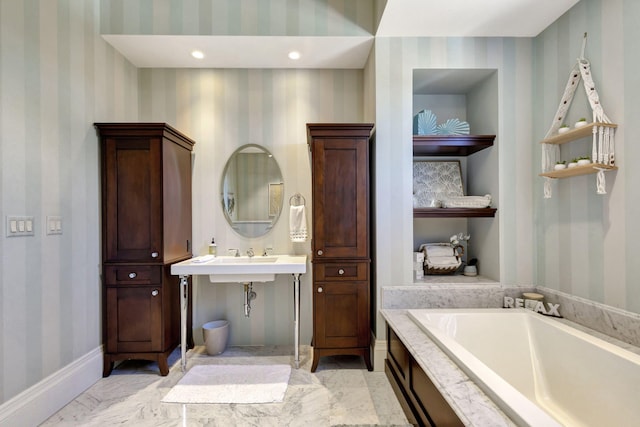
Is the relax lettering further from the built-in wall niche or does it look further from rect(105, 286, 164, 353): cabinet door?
rect(105, 286, 164, 353): cabinet door

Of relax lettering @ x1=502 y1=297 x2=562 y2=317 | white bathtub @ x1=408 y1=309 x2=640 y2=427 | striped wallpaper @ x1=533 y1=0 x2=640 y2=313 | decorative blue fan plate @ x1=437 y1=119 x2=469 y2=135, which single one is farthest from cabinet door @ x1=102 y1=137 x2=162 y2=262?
striped wallpaper @ x1=533 y1=0 x2=640 y2=313

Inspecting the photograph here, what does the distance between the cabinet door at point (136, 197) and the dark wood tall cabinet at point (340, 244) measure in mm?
1259

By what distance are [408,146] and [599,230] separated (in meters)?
1.31

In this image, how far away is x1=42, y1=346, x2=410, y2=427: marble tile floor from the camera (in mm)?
1744

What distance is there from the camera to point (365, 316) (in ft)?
7.48

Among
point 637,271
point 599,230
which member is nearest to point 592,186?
point 599,230

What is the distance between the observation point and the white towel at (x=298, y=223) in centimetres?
269

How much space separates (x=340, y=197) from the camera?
2283 mm

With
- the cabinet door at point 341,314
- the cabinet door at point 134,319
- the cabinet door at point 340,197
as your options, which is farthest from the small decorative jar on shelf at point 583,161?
the cabinet door at point 134,319

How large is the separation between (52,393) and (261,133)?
244 centimetres

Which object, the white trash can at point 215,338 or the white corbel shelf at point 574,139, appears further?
the white trash can at point 215,338

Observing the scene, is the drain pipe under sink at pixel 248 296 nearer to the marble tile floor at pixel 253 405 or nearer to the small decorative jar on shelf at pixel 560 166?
the marble tile floor at pixel 253 405

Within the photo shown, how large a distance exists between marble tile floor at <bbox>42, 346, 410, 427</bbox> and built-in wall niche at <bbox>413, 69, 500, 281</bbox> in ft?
3.38

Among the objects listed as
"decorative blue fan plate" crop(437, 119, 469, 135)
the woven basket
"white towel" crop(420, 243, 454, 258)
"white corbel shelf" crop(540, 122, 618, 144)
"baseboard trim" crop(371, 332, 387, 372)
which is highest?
"decorative blue fan plate" crop(437, 119, 469, 135)
